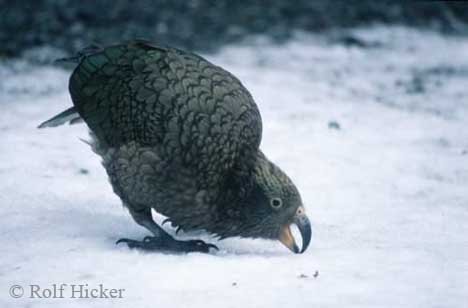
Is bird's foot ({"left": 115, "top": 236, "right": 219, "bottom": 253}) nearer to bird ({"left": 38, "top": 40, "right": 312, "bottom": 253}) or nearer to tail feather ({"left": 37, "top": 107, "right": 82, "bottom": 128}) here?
bird ({"left": 38, "top": 40, "right": 312, "bottom": 253})

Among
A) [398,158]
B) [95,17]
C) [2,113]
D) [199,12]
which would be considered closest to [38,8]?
[95,17]

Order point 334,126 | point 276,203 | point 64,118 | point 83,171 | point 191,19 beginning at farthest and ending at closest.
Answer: point 191,19, point 334,126, point 83,171, point 64,118, point 276,203

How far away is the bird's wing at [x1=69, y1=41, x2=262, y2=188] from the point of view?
16.1ft

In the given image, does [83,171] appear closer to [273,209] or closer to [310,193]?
[310,193]

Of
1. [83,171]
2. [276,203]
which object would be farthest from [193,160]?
[83,171]

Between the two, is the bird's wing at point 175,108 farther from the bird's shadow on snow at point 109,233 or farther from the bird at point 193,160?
the bird's shadow on snow at point 109,233

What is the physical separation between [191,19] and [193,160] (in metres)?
7.33

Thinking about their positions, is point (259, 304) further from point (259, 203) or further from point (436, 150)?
point (436, 150)

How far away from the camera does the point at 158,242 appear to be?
16.7ft

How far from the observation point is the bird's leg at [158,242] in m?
5.02

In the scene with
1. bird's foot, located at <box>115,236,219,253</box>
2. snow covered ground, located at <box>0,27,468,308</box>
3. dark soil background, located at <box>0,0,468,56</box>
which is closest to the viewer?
snow covered ground, located at <box>0,27,468,308</box>

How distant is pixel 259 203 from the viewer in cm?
488

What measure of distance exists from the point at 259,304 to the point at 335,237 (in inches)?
53.1

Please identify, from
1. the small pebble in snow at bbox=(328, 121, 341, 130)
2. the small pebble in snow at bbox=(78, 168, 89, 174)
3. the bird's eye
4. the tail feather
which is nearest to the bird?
the bird's eye
